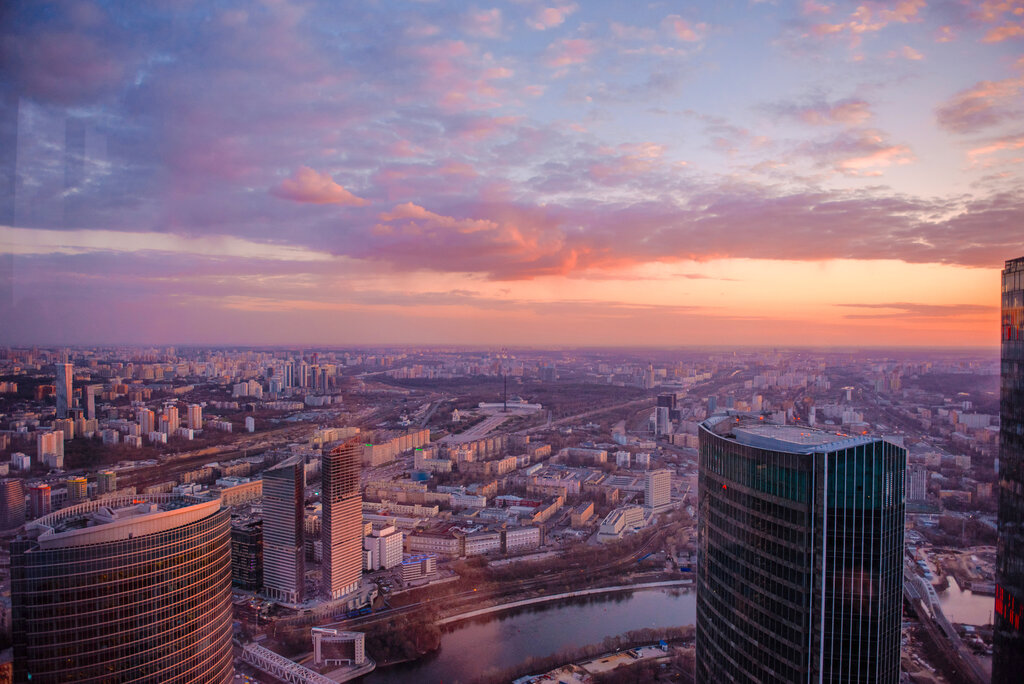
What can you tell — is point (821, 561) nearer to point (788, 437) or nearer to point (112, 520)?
point (788, 437)

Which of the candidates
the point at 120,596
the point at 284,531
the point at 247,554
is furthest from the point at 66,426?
the point at 247,554

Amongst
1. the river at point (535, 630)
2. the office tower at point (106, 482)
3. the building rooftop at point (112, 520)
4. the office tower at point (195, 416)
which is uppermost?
the office tower at point (195, 416)

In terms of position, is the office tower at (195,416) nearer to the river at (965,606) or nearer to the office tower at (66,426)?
the office tower at (66,426)

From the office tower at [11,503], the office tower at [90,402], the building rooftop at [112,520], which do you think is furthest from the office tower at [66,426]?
the building rooftop at [112,520]

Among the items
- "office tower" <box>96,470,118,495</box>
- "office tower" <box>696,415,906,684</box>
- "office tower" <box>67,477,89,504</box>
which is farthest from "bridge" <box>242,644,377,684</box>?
"office tower" <box>696,415,906,684</box>

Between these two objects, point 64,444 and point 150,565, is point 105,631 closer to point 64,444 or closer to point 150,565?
point 150,565

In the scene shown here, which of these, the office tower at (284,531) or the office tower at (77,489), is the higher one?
the office tower at (77,489)

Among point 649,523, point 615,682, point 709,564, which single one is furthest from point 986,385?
point 649,523
